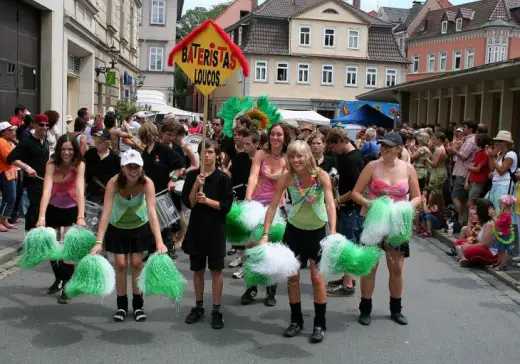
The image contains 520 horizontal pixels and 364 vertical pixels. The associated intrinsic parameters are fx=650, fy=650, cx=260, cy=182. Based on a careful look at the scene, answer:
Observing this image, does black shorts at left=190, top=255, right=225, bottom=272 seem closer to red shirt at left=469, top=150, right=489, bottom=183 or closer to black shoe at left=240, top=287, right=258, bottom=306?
black shoe at left=240, top=287, right=258, bottom=306

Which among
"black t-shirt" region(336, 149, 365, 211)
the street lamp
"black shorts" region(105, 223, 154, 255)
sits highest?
the street lamp

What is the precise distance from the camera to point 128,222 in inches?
235

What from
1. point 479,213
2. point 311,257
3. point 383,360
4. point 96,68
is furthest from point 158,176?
point 96,68

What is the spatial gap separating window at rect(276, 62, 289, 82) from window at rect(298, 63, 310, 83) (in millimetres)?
1122

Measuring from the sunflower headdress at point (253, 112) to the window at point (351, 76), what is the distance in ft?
145

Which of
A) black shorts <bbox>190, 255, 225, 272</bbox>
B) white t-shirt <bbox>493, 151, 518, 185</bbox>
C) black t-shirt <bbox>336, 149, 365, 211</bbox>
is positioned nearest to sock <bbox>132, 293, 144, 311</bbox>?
black shorts <bbox>190, 255, 225, 272</bbox>

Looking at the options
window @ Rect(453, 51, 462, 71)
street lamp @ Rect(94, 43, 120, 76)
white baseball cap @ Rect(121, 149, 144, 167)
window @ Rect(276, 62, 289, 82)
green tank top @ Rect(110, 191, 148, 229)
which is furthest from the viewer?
window @ Rect(453, 51, 462, 71)

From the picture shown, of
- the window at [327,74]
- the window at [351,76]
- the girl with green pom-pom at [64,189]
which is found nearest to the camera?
the girl with green pom-pom at [64,189]

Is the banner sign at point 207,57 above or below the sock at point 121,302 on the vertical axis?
above

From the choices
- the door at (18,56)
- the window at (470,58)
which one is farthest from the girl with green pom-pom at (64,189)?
the window at (470,58)

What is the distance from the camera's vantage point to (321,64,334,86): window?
53.7 m

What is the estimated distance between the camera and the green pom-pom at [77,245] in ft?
19.6

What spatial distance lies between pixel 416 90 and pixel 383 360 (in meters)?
23.4

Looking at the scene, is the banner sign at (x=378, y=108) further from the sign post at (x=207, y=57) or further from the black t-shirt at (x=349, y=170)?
the sign post at (x=207, y=57)
